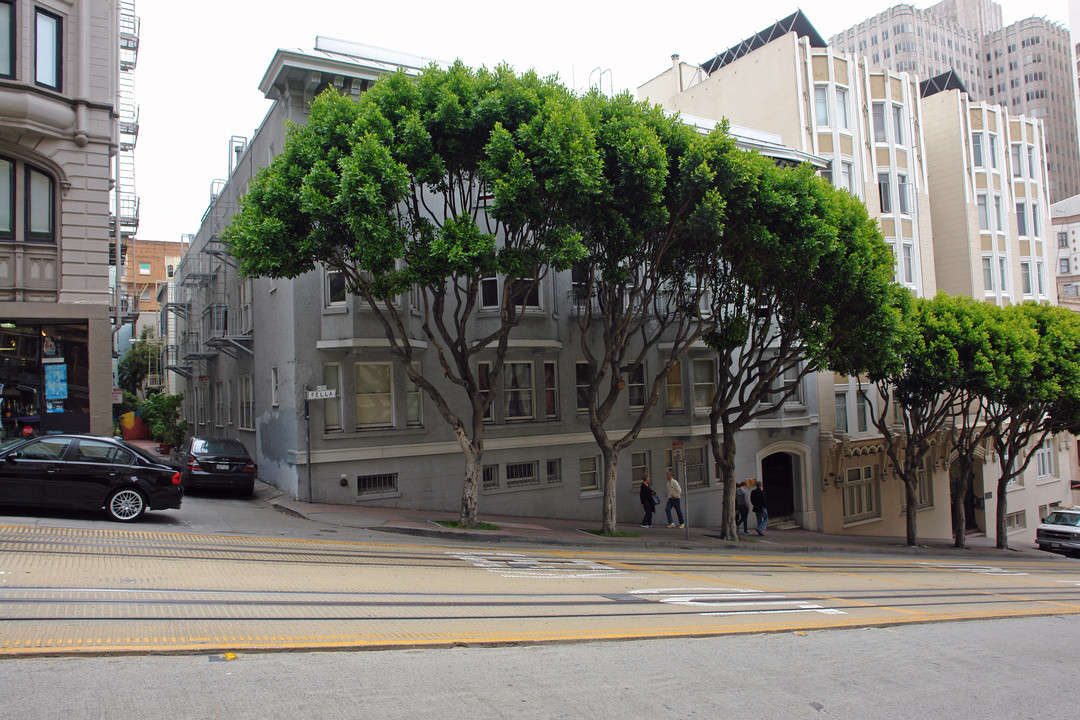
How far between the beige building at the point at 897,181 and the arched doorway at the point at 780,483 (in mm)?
1095

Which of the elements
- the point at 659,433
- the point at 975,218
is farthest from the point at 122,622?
the point at 975,218

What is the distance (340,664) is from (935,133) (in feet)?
142

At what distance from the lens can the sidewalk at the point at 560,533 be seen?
56.7 ft

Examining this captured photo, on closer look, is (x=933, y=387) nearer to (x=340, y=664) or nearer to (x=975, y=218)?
(x=975, y=218)

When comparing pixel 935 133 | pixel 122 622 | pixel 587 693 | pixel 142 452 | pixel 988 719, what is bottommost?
pixel 988 719

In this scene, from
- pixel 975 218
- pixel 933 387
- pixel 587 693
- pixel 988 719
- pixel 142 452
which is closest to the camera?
pixel 587 693

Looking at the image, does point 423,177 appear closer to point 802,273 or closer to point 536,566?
point 536,566

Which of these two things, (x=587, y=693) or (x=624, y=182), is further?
(x=624, y=182)

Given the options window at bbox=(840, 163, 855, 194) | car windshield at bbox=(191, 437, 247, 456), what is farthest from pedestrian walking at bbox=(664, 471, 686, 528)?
window at bbox=(840, 163, 855, 194)

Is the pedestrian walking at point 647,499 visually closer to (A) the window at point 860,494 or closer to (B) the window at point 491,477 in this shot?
(B) the window at point 491,477

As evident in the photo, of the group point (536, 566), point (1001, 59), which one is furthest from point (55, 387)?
point (1001, 59)

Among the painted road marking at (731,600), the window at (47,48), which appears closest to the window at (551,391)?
the painted road marking at (731,600)

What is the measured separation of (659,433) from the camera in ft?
86.8

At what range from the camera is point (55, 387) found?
1869 cm
